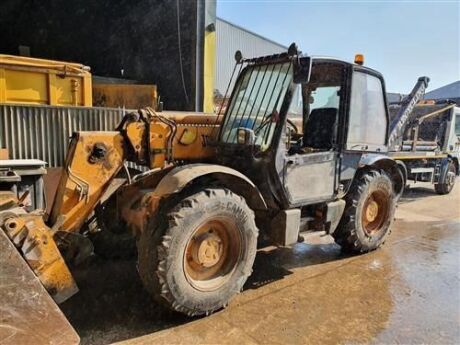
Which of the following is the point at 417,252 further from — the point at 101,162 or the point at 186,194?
the point at 101,162

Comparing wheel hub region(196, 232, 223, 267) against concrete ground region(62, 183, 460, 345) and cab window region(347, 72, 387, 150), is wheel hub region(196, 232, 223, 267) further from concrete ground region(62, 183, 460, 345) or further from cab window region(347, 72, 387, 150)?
cab window region(347, 72, 387, 150)

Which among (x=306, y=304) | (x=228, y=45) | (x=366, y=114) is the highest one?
(x=228, y=45)

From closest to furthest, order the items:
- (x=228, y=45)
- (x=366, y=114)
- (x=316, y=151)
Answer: (x=316, y=151)
(x=366, y=114)
(x=228, y=45)

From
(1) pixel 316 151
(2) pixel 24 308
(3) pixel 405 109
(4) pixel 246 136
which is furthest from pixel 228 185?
(3) pixel 405 109

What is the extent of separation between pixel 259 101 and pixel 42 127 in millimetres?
3358

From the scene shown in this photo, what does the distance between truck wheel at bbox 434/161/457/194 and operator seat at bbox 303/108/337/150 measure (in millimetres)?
6129

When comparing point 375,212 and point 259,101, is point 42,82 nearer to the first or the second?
point 259,101

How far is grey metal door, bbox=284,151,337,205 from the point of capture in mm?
3965

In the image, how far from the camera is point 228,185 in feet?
12.2

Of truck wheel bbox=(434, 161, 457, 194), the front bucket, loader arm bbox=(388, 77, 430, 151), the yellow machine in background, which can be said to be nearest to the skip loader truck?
the front bucket

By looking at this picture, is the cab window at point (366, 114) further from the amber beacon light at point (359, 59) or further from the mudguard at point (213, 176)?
the mudguard at point (213, 176)

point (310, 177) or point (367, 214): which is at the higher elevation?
point (310, 177)

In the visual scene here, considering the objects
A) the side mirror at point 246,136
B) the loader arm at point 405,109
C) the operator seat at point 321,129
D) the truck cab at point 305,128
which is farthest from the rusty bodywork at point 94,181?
the loader arm at point 405,109

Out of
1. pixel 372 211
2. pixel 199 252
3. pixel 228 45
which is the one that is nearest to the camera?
pixel 199 252
